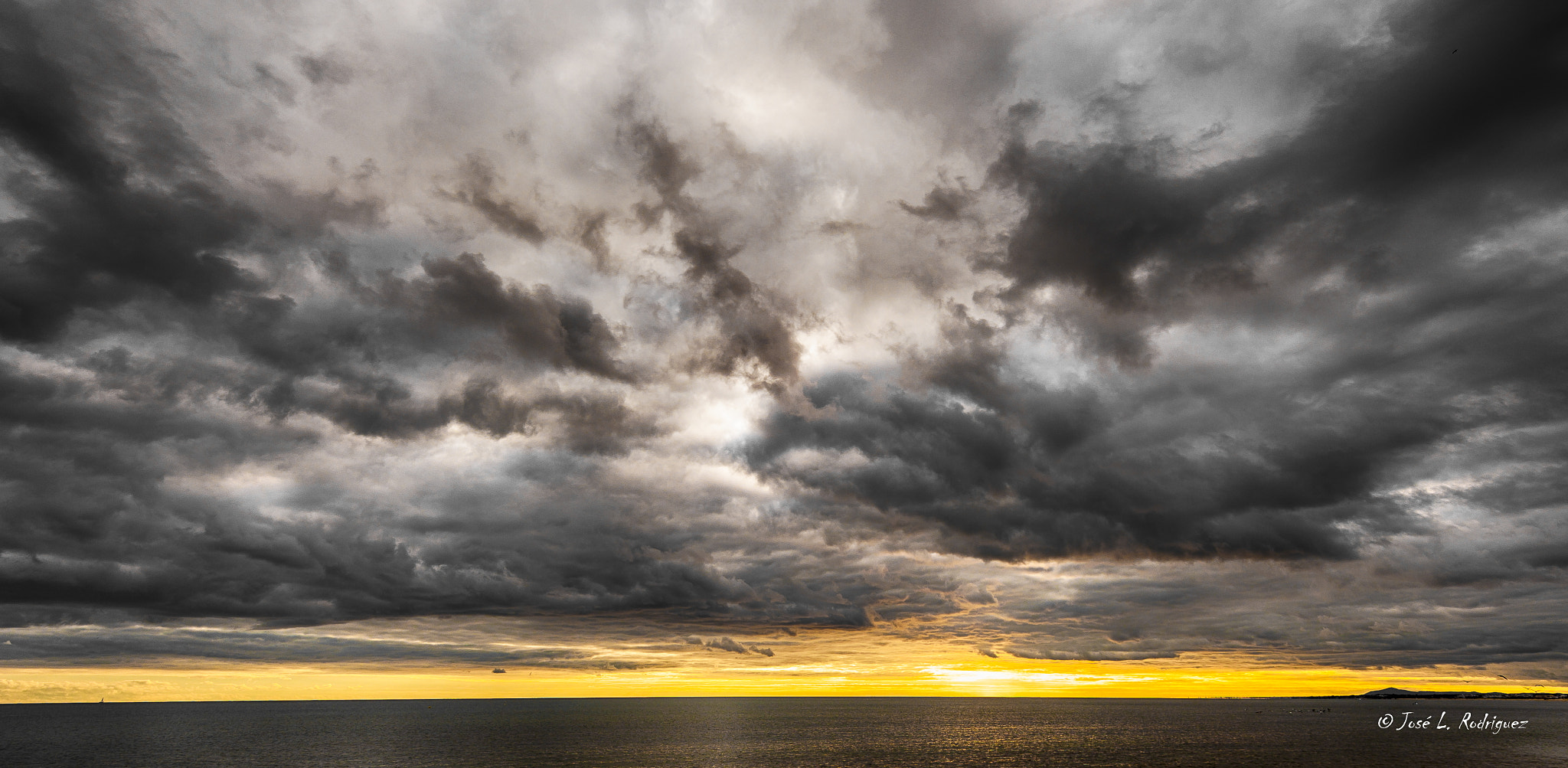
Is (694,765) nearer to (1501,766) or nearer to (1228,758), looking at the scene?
(1228,758)

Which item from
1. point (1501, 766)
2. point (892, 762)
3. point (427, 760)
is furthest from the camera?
point (427, 760)

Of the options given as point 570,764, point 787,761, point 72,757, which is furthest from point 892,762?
point 72,757

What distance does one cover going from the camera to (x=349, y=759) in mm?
173875

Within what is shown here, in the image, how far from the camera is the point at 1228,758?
166750 mm

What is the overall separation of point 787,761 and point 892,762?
23.4 m

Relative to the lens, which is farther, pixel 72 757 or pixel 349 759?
pixel 72 757

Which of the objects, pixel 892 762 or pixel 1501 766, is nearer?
pixel 1501 766

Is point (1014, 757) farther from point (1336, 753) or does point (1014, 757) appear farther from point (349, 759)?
point (349, 759)

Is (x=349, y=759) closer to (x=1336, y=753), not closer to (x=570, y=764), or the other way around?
(x=570, y=764)

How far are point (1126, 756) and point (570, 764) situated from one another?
128 metres

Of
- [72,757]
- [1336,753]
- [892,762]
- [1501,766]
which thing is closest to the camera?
[1501,766]

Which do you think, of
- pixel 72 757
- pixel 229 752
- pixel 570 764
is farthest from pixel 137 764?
pixel 570 764

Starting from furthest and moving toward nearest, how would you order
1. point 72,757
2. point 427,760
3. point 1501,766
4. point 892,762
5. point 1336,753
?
point 72,757 → point 1336,753 → point 427,760 → point 892,762 → point 1501,766

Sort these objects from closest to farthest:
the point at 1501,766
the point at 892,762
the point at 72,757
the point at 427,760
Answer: the point at 1501,766 → the point at 892,762 → the point at 427,760 → the point at 72,757
